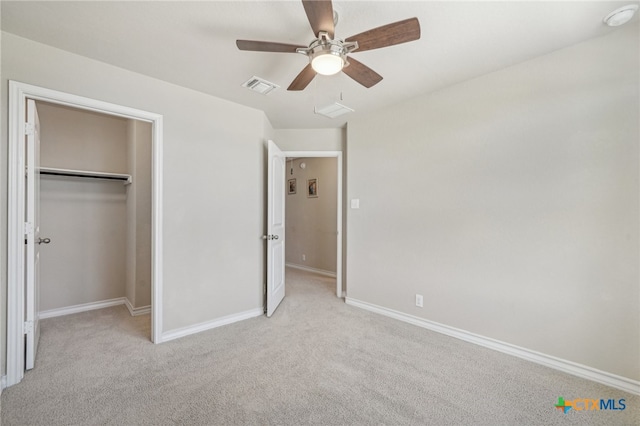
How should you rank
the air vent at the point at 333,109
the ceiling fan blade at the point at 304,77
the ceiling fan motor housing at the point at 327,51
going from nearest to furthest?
the ceiling fan motor housing at the point at 327,51 → the ceiling fan blade at the point at 304,77 → the air vent at the point at 333,109

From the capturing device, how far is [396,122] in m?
3.17

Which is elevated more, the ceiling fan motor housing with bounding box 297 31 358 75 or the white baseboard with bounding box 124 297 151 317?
the ceiling fan motor housing with bounding box 297 31 358 75

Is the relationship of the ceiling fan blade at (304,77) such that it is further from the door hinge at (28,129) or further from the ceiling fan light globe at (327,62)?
the door hinge at (28,129)

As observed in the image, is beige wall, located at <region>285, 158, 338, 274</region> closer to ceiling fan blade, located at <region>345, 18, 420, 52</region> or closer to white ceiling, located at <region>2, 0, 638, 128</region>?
white ceiling, located at <region>2, 0, 638, 128</region>

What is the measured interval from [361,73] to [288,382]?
222 cm

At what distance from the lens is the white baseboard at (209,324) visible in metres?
2.64

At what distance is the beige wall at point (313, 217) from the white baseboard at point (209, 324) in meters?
2.33

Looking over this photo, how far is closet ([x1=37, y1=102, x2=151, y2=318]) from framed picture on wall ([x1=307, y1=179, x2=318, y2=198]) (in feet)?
10.1

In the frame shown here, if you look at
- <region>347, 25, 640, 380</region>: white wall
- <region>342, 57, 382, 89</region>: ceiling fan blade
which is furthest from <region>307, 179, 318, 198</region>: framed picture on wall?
<region>342, 57, 382, 89</region>: ceiling fan blade

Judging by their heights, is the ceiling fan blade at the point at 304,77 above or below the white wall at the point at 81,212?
above

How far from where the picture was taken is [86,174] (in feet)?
10.3

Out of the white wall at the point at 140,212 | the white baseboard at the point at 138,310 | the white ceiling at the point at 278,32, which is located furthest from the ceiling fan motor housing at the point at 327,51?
the white baseboard at the point at 138,310

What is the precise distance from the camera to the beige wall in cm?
539

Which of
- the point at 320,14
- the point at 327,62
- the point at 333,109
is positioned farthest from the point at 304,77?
the point at 333,109
